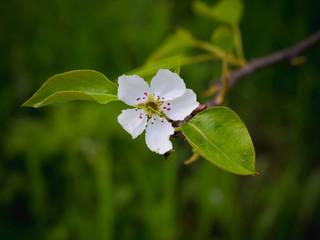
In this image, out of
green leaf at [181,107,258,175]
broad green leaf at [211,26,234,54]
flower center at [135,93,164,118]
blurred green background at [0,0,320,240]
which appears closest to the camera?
green leaf at [181,107,258,175]

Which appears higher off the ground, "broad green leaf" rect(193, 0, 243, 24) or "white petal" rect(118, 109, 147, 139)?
"broad green leaf" rect(193, 0, 243, 24)

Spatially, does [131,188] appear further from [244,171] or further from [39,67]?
[244,171]

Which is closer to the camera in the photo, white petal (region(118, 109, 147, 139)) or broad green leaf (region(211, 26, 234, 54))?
white petal (region(118, 109, 147, 139))

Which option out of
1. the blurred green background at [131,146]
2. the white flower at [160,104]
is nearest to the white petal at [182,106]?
the white flower at [160,104]

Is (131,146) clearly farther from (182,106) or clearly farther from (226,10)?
(182,106)

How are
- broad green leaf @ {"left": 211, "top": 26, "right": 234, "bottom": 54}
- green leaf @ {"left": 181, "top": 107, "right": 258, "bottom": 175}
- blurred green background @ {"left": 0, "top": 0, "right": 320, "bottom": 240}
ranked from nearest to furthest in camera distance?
green leaf @ {"left": 181, "top": 107, "right": 258, "bottom": 175} < broad green leaf @ {"left": 211, "top": 26, "right": 234, "bottom": 54} < blurred green background @ {"left": 0, "top": 0, "right": 320, "bottom": 240}

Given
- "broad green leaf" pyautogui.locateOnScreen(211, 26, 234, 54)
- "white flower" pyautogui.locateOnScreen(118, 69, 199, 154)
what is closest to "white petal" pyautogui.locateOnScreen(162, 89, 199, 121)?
"white flower" pyautogui.locateOnScreen(118, 69, 199, 154)

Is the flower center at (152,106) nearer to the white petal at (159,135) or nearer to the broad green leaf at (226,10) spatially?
the white petal at (159,135)

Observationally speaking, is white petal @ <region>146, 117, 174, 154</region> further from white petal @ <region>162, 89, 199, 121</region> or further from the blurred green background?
the blurred green background

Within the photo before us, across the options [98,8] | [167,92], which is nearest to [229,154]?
[167,92]
